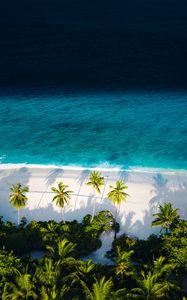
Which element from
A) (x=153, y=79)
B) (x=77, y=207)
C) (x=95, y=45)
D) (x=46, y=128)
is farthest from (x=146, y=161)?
(x=95, y=45)

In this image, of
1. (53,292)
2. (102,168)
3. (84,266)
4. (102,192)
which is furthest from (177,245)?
(102,168)

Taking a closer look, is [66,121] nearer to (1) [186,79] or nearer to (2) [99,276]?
(1) [186,79]

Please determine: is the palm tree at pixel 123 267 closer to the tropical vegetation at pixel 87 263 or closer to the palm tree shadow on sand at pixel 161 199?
the tropical vegetation at pixel 87 263

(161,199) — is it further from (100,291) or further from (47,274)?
(47,274)

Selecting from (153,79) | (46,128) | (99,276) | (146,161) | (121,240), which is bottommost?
(99,276)

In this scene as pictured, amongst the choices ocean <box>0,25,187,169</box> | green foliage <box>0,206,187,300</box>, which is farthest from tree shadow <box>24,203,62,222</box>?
ocean <box>0,25,187,169</box>

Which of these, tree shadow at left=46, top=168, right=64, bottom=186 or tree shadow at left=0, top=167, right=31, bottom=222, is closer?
tree shadow at left=0, top=167, right=31, bottom=222

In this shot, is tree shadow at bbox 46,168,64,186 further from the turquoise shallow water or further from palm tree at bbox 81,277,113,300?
palm tree at bbox 81,277,113,300
